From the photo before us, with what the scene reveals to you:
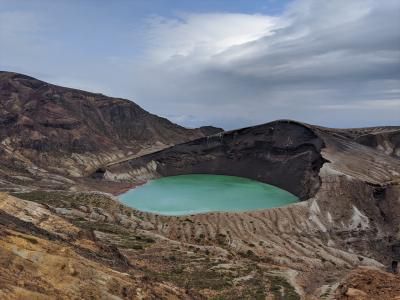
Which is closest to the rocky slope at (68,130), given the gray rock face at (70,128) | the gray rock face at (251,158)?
the gray rock face at (70,128)

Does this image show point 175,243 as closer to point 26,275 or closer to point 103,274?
point 103,274

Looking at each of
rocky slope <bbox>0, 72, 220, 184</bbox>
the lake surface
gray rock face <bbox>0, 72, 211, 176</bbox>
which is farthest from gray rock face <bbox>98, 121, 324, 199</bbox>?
gray rock face <bbox>0, 72, 211, 176</bbox>

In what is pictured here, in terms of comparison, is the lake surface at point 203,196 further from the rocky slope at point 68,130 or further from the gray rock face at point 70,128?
the gray rock face at point 70,128

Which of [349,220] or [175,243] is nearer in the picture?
[175,243]

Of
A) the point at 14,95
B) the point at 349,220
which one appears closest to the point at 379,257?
the point at 349,220

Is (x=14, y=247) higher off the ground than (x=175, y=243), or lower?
higher
